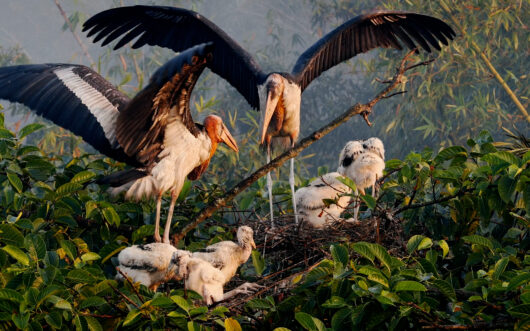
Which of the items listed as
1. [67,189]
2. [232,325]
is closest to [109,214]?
[67,189]

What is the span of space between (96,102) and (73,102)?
0.37 ft

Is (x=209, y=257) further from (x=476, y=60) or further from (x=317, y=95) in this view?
(x=317, y=95)

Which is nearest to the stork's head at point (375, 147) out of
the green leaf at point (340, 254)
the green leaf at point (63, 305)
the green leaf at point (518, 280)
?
the green leaf at point (340, 254)

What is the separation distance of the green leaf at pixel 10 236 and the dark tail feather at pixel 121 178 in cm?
83

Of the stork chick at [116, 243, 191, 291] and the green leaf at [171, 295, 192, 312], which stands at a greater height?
the green leaf at [171, 295, 192, 312]

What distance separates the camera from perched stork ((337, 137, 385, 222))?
13.8 feet

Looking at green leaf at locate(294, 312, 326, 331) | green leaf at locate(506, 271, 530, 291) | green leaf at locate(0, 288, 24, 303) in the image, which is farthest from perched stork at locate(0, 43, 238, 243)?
green leaf at locate(506, 271, 530, 291)

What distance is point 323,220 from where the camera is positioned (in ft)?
13.5

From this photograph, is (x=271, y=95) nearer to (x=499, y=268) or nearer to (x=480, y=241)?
(x=480, y=241)

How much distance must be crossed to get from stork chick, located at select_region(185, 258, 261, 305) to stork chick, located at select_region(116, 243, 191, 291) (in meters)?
0.04

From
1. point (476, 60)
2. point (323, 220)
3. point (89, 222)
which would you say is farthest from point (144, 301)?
point (476, 60)

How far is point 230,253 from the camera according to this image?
3.24 meters

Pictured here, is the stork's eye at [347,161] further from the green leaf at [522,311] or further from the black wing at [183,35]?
the green leaf at [522,311]

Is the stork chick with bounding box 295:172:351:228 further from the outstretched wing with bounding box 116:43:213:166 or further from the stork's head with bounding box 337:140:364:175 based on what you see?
the outstretched wing with bounding box 116:43:213:166
